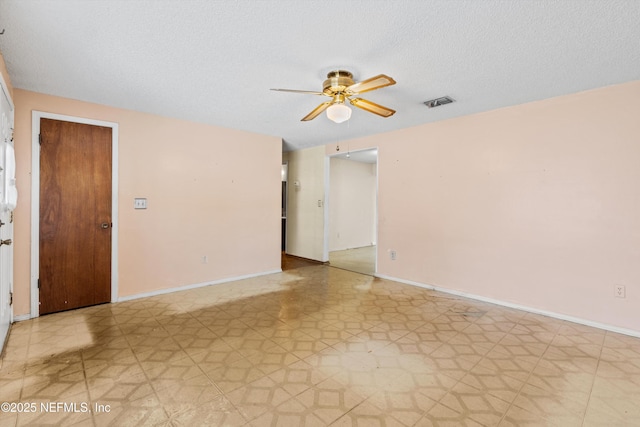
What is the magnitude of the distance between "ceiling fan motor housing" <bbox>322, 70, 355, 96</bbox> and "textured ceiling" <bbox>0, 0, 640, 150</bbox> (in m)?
0.07

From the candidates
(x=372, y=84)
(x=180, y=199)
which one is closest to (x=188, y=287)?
(x=180, y=199)

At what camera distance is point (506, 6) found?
1.77 m

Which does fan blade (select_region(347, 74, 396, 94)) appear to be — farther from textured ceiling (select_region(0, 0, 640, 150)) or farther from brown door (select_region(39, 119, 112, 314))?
brown door (select_region(39, 119, 112, 314))

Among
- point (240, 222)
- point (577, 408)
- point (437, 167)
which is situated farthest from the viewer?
point (240, 222)

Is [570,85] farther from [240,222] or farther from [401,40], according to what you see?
[240,222]

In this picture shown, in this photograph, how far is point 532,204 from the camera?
338 centimetres

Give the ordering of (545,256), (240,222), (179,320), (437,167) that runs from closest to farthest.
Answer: (179,320), (545,256), (437,167), (240,222)

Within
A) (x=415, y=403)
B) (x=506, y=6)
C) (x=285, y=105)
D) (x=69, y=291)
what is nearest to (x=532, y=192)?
(x=506, y=6)

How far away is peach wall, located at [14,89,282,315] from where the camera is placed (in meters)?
3.14

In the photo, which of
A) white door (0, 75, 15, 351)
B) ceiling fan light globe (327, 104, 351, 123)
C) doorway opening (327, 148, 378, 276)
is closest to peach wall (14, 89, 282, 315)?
white door (0, 75, 15, 351)

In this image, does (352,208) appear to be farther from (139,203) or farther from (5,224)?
(5,224)

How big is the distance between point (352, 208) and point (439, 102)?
4.51 m

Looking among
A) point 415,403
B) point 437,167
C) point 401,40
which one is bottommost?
point 415,403

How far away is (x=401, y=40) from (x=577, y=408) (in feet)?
8.68
